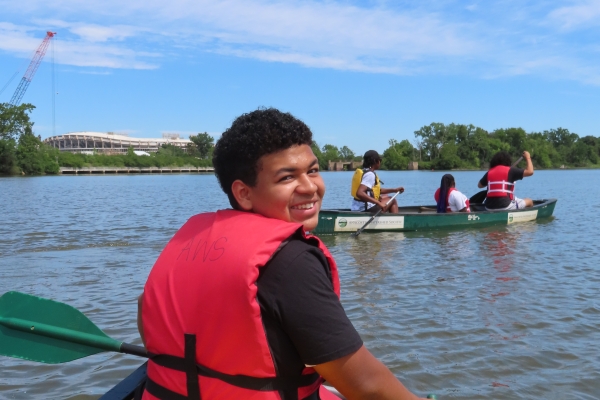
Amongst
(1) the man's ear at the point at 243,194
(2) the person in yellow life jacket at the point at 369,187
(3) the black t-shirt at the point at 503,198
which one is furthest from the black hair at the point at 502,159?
(1) the man's ear at the point at 243,194

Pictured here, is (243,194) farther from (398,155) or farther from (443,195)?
(398,155)

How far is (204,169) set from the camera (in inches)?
4471

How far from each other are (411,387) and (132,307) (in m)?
3.28

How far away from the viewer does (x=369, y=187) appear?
40.1 feet

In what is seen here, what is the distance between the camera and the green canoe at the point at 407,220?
12.2 m

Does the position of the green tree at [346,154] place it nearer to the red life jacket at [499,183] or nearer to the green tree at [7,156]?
the green tree at [7,156]

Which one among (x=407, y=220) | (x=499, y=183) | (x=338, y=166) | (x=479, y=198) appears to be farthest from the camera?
(x=338, y=166)

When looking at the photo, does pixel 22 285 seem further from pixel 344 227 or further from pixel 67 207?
pixel 67 207

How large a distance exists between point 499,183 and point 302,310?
42.6ft

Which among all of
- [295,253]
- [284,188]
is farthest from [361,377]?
[284,188]

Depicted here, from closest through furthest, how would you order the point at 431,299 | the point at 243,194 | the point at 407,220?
the point at 243,194 → the point at 431,299 → the point at 407,220

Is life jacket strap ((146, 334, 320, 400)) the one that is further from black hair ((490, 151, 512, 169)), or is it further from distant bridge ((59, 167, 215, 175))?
distant bridge ((59, 167, 215, 175))

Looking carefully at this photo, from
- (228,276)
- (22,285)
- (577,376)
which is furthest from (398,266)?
(228,276)

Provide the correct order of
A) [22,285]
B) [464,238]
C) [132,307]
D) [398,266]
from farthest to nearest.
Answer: [464,238] < [398,266] < [22,285] < [132,307]
